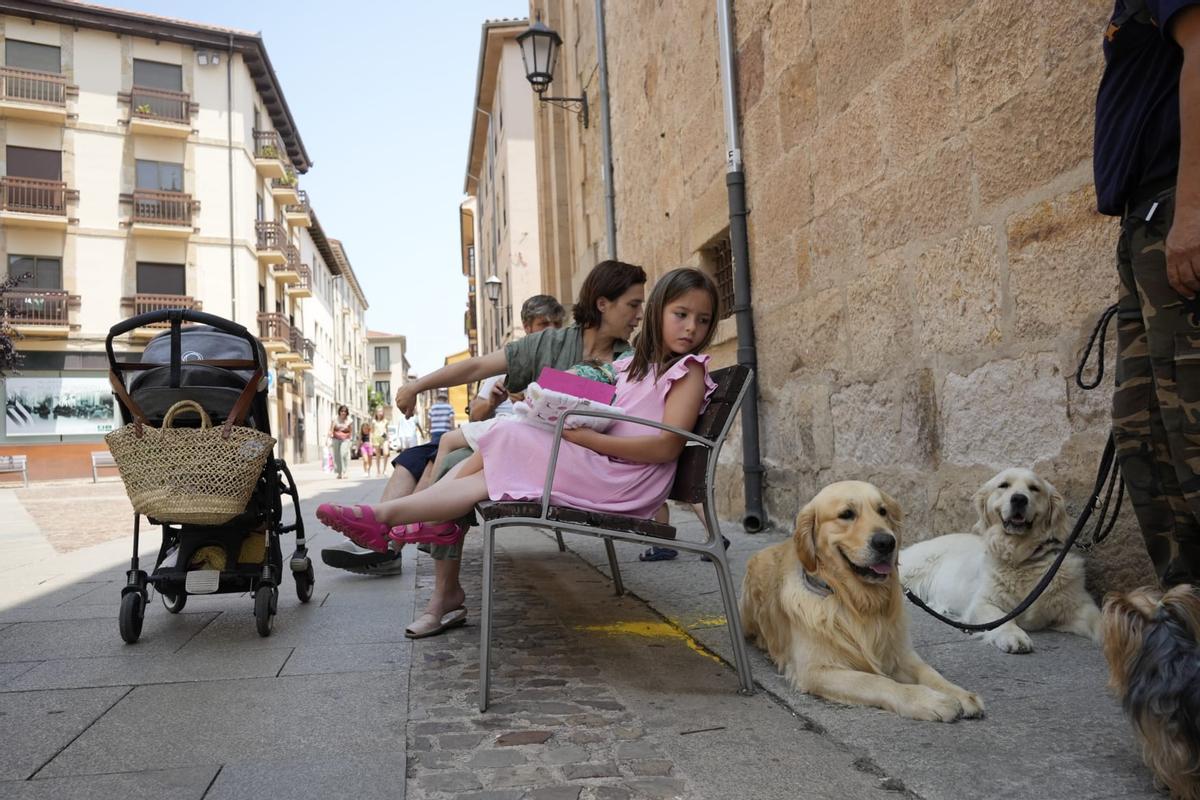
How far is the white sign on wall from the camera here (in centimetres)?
3016

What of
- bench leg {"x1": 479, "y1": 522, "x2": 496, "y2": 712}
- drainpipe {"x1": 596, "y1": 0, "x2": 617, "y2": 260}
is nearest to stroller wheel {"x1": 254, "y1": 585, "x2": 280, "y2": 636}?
bench leg {"x1": 479, "y1": 522, "x2": 496, "y2": 712}

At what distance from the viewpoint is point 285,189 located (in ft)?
131

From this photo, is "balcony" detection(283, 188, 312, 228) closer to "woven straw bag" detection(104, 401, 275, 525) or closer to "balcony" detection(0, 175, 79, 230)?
"balcony" detection(0, 175, 79, 230)

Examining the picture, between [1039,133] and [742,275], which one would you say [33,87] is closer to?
[742,275]

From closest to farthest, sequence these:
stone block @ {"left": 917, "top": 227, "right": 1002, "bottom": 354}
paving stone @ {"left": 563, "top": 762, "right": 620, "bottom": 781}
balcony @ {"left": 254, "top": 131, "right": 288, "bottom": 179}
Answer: paving stone @ {"left": 563, "top": 762, "right": 620, "bottom": 781}, stone block @ {"left": 917, "top": 227, "right": 1002, "bottom": 354}, balcony @ {"left": 254, "top": 131, "right": 288, "bottom": 179}

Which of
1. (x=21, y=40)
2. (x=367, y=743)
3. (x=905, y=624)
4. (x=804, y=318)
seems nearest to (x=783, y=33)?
(x=804, y=318)

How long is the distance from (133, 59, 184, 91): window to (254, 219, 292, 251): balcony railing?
567 centimetres

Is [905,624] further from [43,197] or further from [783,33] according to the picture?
[43,197]

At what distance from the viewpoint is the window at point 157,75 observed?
1303 inches

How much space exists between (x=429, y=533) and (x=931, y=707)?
1.86 metres

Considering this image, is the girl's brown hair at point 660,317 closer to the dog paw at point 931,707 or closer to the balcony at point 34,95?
the dog paw at point 931,707

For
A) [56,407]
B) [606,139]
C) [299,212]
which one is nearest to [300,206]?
[299,212]

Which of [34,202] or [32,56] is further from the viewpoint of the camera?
[32,56]

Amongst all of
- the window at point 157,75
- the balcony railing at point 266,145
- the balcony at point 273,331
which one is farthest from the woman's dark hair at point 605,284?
the balcony railing at point 266,145
